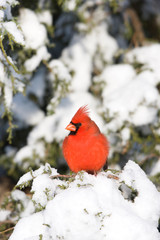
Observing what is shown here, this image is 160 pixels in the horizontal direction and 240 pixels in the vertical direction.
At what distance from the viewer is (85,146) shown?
271cm

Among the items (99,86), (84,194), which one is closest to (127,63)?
(99,86)

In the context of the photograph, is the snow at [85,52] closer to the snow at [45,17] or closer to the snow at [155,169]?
the snow at [45,17]

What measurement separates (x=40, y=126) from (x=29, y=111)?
0.76 ft

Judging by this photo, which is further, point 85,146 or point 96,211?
point 85,146

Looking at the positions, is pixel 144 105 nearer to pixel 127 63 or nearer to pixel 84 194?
pixel 127 63

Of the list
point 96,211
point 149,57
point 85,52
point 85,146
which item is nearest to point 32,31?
point 85,52

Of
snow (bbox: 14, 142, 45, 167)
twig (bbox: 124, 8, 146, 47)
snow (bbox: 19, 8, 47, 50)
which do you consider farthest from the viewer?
twig (bbox: 124, 8, 146, 47)

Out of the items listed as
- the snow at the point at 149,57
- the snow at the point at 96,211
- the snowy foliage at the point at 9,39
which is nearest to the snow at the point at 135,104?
the snow at the point at 149,57

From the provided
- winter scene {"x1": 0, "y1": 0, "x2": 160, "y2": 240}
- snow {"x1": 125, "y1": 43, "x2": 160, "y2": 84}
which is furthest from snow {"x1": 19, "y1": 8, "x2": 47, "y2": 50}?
snow {"x1": 125, "y1": 43, "x2": 160, "y2": 84}

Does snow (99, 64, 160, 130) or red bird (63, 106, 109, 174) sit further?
snow (99, 64, 160, 130)

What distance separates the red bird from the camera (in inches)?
106

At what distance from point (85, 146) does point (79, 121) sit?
0.24 m

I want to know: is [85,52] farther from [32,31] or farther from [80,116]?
[80,116]

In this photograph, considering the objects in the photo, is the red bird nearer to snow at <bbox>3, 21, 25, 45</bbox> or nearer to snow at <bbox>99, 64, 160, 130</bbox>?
snow at <bbox>99, 64, 160, 130</bbox>
